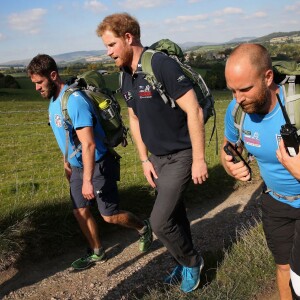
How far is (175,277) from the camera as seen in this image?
428 cm

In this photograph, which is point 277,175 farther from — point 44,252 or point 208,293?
point 44,252

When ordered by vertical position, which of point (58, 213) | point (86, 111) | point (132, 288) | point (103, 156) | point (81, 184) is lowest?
point (132, 288)

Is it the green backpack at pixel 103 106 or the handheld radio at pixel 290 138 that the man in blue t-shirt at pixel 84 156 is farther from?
the handheld radio at pixel 290 138

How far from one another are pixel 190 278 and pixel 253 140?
1.80 metres

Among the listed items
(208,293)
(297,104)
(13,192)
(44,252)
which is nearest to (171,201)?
(208,293)

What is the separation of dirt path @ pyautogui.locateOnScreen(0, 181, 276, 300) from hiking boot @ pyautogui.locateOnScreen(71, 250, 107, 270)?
6 centimetres

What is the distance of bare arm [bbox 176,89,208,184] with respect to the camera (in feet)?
11.3

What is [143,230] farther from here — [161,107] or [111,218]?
[161,107]

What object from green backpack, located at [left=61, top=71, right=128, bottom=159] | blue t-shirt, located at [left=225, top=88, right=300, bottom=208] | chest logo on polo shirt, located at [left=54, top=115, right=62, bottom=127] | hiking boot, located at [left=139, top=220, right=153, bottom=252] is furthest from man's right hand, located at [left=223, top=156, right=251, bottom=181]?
hiking boot, located at [left=139, top=220, right=153, bottom=252]

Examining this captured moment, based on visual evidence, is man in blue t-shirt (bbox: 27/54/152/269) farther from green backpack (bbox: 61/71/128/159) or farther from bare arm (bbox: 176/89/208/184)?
bare arm (bbox: 176/89/208/184)

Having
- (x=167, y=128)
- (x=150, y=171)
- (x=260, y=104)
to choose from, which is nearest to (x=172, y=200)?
(x=150, y=171)

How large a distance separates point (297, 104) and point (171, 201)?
5.22ft

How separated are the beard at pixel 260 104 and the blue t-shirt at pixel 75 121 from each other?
6.34 feet

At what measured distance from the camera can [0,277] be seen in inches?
181
